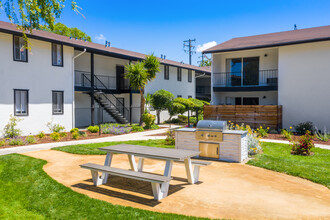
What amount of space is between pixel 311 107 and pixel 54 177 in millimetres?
15068

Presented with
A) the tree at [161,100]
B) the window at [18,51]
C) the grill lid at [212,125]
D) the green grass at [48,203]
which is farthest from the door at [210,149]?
the tree at [161,100]

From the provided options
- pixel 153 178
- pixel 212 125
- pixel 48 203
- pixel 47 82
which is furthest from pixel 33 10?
pixel 47 82

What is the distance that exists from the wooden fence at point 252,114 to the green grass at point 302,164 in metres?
5.63

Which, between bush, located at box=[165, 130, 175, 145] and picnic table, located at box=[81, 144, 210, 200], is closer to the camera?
picnic table, located at box=[81, 144, 210, 200]

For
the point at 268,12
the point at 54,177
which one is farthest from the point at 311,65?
the point at 54,177

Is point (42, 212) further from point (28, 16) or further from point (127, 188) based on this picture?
point (28, 16)

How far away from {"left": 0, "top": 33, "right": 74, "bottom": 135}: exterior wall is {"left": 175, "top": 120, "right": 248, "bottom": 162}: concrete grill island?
10.3m

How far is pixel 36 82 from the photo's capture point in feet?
51.2

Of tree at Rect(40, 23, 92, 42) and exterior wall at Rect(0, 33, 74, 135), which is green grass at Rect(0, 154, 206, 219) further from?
tree at Rect(40, 23, 92, 42)

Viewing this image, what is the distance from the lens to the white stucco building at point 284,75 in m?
15.8

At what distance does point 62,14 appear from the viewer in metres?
7.26

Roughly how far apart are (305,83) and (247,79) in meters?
4.45

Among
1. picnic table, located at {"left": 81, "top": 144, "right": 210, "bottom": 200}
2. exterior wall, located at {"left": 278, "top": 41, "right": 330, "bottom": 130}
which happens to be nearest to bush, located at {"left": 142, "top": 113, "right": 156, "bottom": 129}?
exterior wall, located at {"left": 278, "top": 41, "right": 330, "bottom": 130}

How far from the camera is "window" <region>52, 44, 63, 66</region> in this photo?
654 inches
